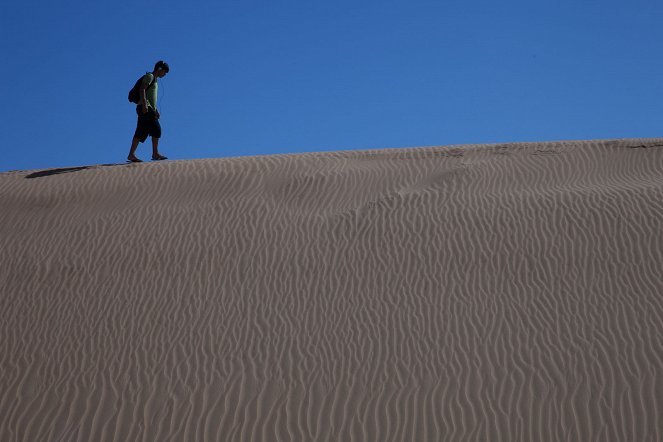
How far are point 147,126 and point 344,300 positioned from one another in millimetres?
5693

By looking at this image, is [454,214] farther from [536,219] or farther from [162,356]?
[162,356]

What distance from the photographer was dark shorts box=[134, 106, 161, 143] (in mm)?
12141

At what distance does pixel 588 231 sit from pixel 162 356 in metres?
5.35

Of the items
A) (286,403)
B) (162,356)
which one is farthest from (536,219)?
(162,356)

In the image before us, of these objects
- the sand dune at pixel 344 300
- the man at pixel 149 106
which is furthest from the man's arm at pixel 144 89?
the sand dune at pixel 344 300

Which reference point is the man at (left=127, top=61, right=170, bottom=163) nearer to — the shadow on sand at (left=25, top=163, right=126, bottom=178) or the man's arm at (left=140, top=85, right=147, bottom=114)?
the man's arm at (left=140, top=85, right=147, bottom=114)

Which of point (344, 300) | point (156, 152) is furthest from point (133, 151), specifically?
point (344, 300)

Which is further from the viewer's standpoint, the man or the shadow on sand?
the shadow on sand

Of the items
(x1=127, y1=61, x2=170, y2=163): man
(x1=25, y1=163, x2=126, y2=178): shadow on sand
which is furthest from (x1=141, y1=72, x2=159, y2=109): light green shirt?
(x1=25, y1=163, x2=126, y2=178): shadow on sand

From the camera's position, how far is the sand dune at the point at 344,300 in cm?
671

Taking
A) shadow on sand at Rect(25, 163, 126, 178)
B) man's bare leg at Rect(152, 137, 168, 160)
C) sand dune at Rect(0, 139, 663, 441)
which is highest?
man's bare leg at Rect(152, 137, 168, 160)

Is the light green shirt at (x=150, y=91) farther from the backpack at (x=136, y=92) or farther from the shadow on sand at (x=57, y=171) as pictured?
the shadow on sand at (x=57, y=171)

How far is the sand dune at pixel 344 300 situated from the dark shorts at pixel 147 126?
90cm

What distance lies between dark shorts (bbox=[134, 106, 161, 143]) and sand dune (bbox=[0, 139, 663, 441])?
0.90 meters
